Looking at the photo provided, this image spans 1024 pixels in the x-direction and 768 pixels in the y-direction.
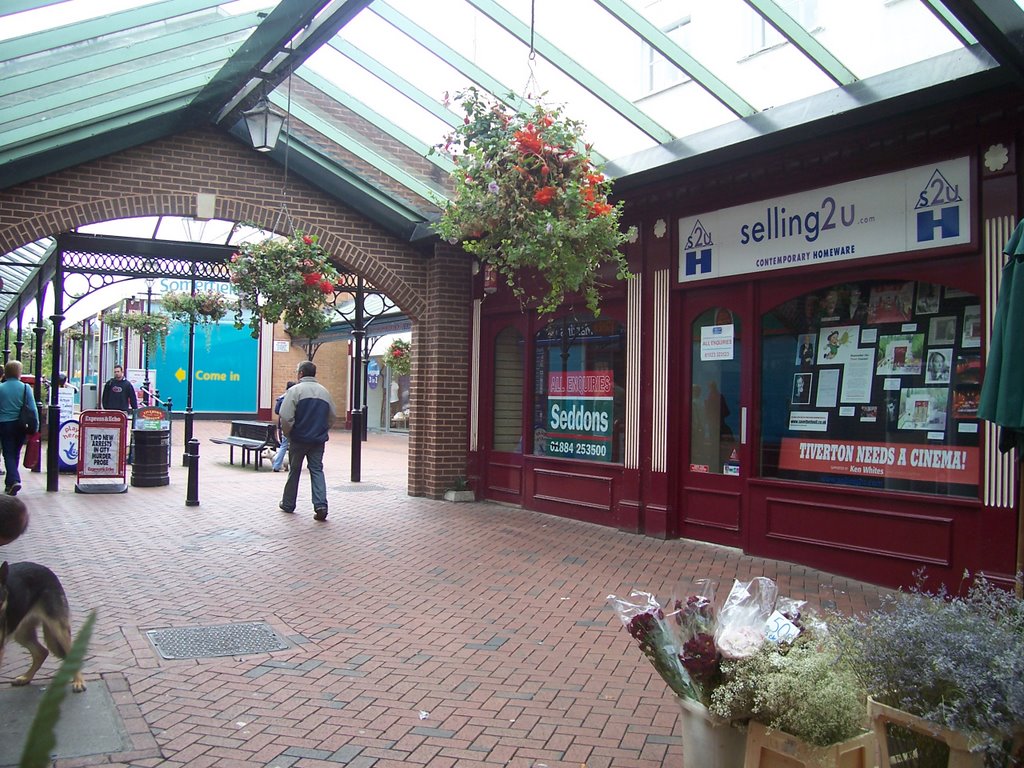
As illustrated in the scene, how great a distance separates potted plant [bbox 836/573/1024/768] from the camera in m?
2.52

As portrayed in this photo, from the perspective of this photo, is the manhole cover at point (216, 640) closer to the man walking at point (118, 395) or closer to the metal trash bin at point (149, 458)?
the metal trash bin at point (149, 458)

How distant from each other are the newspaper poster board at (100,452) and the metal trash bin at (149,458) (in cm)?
39

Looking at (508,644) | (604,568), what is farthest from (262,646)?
(604,568)

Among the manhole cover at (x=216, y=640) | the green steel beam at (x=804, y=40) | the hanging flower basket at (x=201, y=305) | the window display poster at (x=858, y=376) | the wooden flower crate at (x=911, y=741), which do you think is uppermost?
the green steel beam at (x=804, y=40)

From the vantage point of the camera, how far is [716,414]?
330 inches

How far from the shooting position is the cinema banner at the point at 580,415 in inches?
379

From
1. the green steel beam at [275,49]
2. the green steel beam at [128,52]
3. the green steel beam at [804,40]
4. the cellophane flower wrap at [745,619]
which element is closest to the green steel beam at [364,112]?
the green steel beam at [275,49]

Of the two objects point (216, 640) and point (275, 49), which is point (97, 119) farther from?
point (216, 640)

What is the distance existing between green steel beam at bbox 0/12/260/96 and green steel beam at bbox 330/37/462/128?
1.27 m

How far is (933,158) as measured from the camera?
649 centimetres

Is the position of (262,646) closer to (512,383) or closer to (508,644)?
(508,644)

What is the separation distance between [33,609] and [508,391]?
7.75 m

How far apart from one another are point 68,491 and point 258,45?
7298mm

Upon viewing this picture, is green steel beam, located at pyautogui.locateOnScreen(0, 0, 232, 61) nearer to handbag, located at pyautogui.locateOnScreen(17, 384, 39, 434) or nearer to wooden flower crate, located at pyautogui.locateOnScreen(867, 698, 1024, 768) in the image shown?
handbag, located at pyautogui.locateOnScreen(17, 384, 39, 434)
